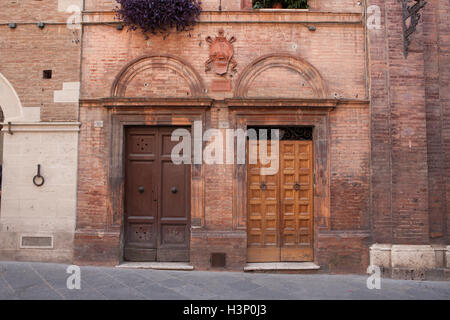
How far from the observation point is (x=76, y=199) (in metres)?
6.57

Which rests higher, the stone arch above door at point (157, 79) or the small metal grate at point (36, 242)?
the stone arch above door at point (157, 79)

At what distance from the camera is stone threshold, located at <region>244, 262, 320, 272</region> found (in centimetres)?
623

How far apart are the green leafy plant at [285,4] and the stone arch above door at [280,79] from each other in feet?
4.08

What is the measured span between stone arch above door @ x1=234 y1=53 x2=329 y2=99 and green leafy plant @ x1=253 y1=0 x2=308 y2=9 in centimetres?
124

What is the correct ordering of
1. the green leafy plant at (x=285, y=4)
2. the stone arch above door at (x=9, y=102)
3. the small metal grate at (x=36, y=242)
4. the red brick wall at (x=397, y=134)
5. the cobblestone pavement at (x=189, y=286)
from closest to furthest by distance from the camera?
the cobblestone pavement at (x=189, y=286) < the red brick wall at (x=397, y=134) < the small metal grate at (x=36, y=242) < the stone arch above door at (x=9, y=102) < the green leafy plant at (x=285, y=4)

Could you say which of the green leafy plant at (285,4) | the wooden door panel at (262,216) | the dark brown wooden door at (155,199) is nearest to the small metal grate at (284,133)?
the wooden door panel at (262,216)

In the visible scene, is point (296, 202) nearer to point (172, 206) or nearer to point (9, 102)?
point (172, 206)

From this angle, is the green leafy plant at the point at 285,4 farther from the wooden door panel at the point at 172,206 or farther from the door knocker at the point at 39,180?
the door knocker at the point at 39,180

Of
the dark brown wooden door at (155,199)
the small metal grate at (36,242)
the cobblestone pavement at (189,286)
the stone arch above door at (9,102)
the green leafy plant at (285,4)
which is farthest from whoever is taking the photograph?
the green leafy plant at (285,4)

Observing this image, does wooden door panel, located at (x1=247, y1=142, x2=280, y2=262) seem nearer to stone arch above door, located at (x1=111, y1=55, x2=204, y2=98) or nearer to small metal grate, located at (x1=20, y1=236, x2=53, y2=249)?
stone arch above door, located at (x1=111, y1=55, x2=204, y2=98)

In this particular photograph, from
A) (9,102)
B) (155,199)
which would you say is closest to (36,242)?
(155,199)

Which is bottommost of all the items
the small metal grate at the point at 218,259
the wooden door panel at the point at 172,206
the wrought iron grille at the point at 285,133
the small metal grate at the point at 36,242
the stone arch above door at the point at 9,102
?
the small metal grate at the point at 218,259

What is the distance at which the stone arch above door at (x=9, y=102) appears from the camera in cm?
675

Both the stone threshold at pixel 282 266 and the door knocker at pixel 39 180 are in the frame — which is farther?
the door knocker at pixel 39 180
